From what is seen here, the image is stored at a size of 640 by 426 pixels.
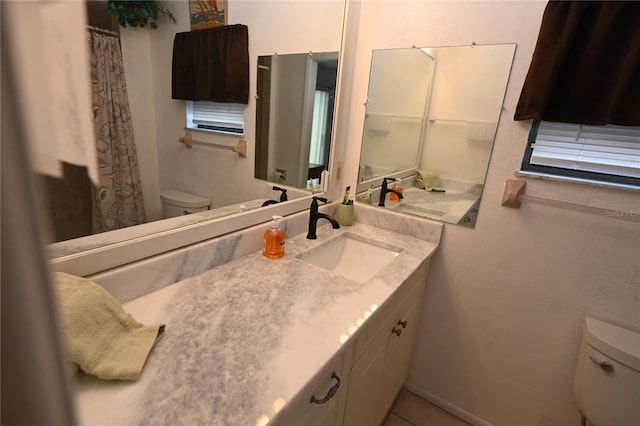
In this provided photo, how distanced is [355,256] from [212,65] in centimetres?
104

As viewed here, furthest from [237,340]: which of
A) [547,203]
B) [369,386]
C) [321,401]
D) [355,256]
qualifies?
[547,203]

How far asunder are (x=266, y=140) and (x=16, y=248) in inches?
48.7

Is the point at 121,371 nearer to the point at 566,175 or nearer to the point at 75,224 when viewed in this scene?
the point at 75,224

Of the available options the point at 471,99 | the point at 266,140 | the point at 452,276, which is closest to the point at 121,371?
the point at 266,140

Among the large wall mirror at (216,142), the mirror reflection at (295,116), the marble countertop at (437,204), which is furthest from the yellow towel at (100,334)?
the marble countertop at (437,204)

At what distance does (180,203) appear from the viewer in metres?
1.01

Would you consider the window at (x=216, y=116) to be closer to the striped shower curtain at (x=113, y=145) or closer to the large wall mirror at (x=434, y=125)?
the striped shower curtain at (x=113, y=145)

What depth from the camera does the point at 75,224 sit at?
72cm

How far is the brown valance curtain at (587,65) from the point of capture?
1.02 meters

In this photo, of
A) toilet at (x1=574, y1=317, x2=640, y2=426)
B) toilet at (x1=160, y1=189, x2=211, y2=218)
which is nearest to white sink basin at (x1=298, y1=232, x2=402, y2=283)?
toilet at (x1=160, y1=189, x2=211, y2=218)

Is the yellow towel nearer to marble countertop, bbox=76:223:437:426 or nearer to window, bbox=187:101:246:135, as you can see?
marble countertop, bbox=76:223:437:426

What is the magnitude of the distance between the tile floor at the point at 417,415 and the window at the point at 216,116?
161 cm

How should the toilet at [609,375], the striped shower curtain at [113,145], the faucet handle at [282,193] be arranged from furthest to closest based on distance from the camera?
the faucet handle at [282,193], the toilet at [609,375], the striped shower curtain at [113,145]

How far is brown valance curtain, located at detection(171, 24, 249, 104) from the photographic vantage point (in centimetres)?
94
